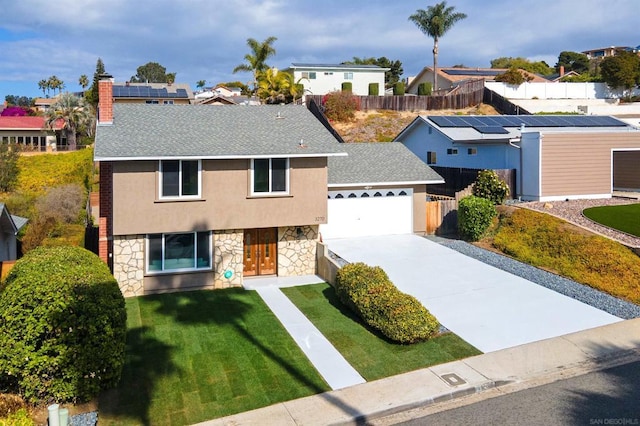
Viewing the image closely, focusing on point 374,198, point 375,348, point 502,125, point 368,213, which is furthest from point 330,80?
point 375,348

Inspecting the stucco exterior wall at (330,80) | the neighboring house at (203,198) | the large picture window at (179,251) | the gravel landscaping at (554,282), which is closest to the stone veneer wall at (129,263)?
the neighboring house at (203,198)

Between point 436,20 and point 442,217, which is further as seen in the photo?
point 436,20

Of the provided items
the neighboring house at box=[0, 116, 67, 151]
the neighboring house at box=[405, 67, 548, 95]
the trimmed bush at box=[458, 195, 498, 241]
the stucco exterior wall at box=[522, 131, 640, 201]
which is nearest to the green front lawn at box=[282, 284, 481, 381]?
the trimmed bush at box=[458, 195, 498, 241]

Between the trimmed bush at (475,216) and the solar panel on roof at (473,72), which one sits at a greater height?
the solar panel on roof at (473,72)

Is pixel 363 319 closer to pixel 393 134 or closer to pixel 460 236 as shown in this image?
pixel 460 236

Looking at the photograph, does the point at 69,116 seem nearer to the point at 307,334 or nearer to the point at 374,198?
the point at 374,198

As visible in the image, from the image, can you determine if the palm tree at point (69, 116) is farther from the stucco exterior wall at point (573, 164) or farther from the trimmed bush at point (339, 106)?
the stucco exterior wall at point (573, 164)
